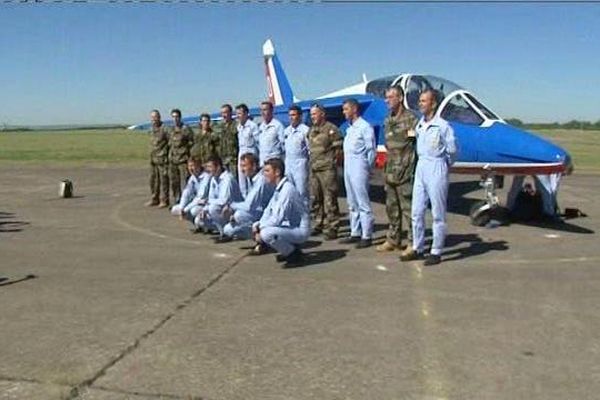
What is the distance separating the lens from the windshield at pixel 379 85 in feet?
38.1

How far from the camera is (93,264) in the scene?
7117 mm

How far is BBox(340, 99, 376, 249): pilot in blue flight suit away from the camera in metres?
7.91

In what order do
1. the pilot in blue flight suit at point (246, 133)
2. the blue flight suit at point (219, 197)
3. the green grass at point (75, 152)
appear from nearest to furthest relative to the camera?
the blue flight suit at point (219, 197) → the pilot in blue flight suit at point (246, 133) → the green grass at point (75, 152)

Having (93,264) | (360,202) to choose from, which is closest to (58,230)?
(93,264)

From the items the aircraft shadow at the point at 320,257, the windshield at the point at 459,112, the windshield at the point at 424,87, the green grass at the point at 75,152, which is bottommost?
the aircraft shadow at the point at 320,257

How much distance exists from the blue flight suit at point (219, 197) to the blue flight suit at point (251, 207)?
0.46 metres

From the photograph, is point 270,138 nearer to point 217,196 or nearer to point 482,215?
point 217,196

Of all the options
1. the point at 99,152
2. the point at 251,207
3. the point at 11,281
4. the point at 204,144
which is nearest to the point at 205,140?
the point at 204,144

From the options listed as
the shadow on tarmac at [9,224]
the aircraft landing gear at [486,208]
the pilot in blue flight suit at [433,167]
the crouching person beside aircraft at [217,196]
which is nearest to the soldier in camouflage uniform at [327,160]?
the crouching person beside aircraft at [217,196]

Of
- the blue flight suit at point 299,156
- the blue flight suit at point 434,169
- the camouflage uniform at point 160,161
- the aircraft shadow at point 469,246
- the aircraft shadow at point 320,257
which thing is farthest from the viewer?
the camouflage uniform at point 160,161

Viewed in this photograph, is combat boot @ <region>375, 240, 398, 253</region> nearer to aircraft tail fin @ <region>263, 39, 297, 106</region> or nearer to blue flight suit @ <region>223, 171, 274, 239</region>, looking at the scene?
blue flight suit @ <region>223, 171, 274, 239</region>

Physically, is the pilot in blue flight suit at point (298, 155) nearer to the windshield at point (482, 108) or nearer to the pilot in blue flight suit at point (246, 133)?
the pilot in blue flight suit at point (246, 133)

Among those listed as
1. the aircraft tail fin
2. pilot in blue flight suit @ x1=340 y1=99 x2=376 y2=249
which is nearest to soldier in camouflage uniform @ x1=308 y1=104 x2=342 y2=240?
pilot in blue flight suit @ x1=340 y1=99 x2=376 y2=249

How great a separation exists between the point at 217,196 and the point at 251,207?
109cm
